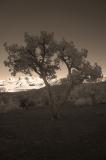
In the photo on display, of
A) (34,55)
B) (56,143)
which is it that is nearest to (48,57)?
(34,55)

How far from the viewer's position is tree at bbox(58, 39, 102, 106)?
101 feet

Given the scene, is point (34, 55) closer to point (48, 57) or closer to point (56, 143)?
point (48, 57)

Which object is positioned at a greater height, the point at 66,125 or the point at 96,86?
the point at 96,86

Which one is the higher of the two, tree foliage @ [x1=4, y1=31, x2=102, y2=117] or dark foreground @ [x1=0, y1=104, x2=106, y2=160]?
tree foliage @ [x1=4, y1=31, x2=102, y2=117]

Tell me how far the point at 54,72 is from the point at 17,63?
437 cm

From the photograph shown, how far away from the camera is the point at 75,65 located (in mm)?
30875

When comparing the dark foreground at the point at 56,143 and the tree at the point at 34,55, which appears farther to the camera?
the tree at the point at 34,55

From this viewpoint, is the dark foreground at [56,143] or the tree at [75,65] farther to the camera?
the tree at [75,65]

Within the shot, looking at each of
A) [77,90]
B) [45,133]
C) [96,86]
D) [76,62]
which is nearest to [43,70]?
[76,62]

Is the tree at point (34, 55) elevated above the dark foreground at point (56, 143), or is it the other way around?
the tree at point (34, 55)

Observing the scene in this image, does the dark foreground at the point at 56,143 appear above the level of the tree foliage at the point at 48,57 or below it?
below

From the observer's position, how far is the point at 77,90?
239ft

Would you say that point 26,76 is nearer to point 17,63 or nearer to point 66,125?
point 17,63

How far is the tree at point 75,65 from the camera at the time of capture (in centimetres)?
3064
